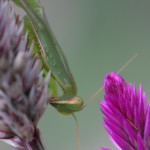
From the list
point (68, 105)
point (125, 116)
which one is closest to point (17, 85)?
point (125, 116)

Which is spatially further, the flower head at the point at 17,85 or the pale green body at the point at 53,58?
the pale green body at the point at 53,58

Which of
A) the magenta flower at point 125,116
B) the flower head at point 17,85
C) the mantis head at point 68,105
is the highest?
the flower head at point 17,85

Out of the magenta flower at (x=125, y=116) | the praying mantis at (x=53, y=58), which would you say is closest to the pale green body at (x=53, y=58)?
the praying mantis at (x=53, y=58)

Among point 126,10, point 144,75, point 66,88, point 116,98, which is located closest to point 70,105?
point 66,88

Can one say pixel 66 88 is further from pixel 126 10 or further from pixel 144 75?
pixel 126 10

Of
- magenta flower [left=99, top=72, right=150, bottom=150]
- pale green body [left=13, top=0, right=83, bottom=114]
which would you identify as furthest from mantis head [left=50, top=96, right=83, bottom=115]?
magenta flower [left=99, top=72, right=150, bottom=150]

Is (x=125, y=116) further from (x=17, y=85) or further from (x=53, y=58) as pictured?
(x=53, y=58)

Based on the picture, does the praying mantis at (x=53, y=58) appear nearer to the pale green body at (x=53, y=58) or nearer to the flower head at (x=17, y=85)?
the pale green body at (x=53, y=58)
